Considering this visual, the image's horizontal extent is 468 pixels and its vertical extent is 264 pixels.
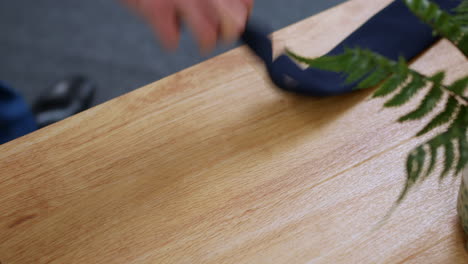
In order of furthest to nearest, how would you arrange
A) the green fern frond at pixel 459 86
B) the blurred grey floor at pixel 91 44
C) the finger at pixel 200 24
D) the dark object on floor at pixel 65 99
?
the blurred grey floor at pixel 91 44 → the dark object on floor at pixel 65 99 → the finger at pixel 200 24 → the green fern frond at pixel 459 86

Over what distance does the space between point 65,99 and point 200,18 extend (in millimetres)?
1003

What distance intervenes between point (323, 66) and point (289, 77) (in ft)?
0.96

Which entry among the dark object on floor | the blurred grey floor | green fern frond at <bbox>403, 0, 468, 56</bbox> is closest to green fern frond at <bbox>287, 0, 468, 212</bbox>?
green fern frond at <bbox>403, 0, 468, 56</bbox>

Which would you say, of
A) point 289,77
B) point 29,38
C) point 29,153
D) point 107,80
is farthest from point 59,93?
point 289,77

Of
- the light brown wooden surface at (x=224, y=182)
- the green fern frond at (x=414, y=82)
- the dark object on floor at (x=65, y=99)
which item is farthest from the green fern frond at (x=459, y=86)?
the dark object on floor at (x=65, y=99)

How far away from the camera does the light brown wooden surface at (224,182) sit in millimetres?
567

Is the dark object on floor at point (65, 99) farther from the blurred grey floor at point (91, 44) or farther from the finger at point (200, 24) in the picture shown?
the finger at point (200, 24)

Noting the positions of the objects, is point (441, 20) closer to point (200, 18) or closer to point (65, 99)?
point (200, 18)

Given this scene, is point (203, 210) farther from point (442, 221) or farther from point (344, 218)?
point (442, 221)

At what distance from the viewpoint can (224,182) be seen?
63 cm

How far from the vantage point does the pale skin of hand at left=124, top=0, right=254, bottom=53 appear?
56cm

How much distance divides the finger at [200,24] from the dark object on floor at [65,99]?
906mm

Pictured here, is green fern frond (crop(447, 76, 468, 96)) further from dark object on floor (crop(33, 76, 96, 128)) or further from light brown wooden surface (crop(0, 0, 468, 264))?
dark object on floor (crop(33, 76, 96, 128))

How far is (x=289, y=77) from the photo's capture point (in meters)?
0.69
